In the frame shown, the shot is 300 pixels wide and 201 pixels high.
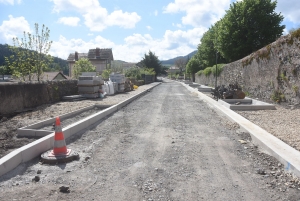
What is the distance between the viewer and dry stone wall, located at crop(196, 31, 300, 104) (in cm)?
1132

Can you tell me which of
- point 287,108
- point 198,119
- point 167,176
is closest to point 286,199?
point 167,176

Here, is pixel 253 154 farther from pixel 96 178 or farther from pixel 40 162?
pixel 40 162

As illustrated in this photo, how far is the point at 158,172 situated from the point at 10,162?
2.37 metres

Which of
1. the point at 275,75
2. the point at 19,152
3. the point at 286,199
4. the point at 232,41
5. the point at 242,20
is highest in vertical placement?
the point at 242,20

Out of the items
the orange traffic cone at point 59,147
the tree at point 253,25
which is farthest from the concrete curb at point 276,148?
the tree at point 253,25

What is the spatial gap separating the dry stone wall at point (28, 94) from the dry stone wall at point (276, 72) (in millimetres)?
10806

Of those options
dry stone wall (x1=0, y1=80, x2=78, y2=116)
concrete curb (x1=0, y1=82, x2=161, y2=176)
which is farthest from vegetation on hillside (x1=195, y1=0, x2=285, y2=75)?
concrete curb (x1=0, y1=82, x2=161, y2=176)

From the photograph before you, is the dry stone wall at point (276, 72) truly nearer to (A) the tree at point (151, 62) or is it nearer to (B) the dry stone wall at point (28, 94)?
(B) the dry stone wall at point (28, 94)

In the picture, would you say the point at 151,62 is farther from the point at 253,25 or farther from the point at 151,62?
the point at 253,25

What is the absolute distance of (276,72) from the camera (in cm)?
1300

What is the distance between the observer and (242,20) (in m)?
24.8

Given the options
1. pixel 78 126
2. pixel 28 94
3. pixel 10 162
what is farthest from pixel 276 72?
pixel 10 162

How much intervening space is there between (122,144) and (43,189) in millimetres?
2562

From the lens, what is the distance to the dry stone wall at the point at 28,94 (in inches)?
384
